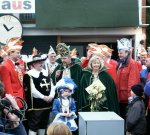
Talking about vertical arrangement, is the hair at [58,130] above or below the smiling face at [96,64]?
below

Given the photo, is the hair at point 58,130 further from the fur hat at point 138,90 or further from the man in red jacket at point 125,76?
the man in red jacket at point 125,76

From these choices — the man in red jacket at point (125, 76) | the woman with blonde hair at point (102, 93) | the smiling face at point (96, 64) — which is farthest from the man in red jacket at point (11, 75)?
the man in red jacket at point (125, 76)

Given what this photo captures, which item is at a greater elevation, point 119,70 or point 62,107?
point 119,70

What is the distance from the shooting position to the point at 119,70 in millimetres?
8758

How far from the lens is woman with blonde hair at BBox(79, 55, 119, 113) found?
8164 millimetres

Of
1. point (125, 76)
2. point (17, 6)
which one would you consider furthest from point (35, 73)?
point (17, 6)

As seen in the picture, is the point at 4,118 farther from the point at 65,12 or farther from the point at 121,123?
the point at 65,12

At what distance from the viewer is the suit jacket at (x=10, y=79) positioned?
7.80 meters

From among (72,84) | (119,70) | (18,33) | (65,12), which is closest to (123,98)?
(119,70)

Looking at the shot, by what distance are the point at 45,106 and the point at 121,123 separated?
3.87 meters

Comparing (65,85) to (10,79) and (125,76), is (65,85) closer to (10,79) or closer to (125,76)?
(10,79)

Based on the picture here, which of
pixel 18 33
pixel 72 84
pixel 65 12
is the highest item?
pixel 65 12

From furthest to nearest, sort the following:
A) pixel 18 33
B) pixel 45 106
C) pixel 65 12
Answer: pixel 65 12
pixel 18 33
pixel 45 106

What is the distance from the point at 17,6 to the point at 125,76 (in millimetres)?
6861
